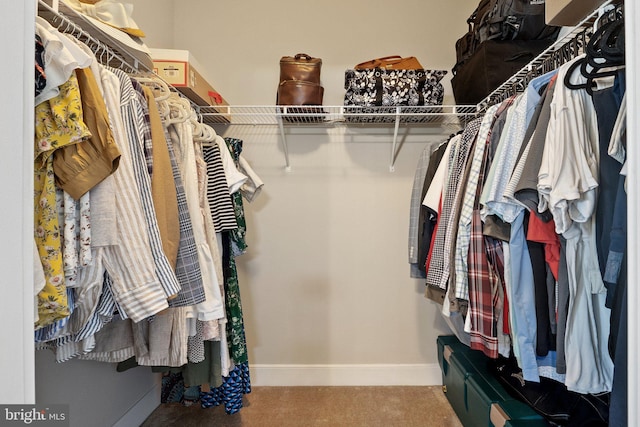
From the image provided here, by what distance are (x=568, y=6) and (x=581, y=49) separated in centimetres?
18

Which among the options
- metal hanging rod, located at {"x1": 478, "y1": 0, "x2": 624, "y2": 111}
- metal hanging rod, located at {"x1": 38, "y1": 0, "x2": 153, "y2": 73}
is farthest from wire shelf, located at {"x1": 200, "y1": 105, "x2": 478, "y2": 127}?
metal hanging rod, located at {"x1": 38, "y1": 0, "x2": 153, "y2": 73}

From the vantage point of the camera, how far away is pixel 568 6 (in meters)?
1.06

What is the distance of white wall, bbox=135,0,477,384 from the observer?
84.8 inches

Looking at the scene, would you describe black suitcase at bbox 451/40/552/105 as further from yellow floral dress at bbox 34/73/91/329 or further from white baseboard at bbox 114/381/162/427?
white baseboard at bbox 114/381/162/427

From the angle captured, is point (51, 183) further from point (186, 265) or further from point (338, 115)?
point (338, 115)

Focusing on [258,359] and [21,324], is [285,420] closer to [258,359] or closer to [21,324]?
[258,359]

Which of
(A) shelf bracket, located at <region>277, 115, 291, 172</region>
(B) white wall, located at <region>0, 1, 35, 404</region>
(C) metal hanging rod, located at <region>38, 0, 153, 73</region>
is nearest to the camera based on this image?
(B) white wall, located at <region>0, 1, 35, 404</region>

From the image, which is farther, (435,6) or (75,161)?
(435,6)

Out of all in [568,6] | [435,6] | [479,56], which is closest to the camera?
[568,6]

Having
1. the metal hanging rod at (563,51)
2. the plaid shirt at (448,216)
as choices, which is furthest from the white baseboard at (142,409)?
the metal hanging rod at (563,51)

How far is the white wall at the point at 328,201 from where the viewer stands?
84.8 inches

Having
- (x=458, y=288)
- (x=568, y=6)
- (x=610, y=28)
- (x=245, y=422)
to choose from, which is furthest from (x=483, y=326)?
(x=245, y=422)

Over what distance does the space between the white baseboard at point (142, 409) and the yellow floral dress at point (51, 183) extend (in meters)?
1.21

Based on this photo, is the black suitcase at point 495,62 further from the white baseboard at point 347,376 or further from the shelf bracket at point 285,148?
the white baseboard at point 347,376
